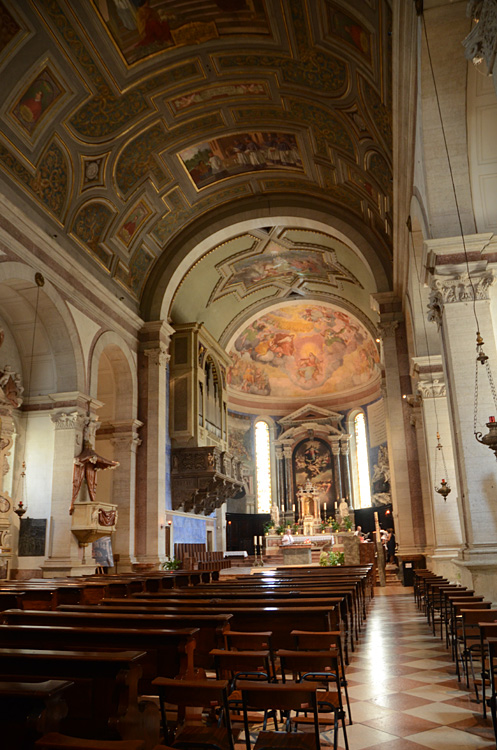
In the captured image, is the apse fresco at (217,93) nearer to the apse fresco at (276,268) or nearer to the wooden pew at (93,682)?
the apse fresco at (276,268)

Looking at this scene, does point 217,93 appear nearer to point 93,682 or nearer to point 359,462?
point 93,682

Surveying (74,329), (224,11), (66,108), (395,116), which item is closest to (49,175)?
(66,108)

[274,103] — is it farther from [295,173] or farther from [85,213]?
[85,213]

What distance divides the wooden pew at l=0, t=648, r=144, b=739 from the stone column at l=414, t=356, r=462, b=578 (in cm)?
1007

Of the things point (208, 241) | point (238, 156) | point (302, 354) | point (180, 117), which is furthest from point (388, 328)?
point (302, 354)

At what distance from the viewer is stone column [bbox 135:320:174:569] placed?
17047 mm

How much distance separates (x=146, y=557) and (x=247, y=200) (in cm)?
1147

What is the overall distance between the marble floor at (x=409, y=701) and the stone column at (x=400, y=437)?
794 cm

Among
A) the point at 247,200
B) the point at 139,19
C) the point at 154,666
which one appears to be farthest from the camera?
the point at 247,200

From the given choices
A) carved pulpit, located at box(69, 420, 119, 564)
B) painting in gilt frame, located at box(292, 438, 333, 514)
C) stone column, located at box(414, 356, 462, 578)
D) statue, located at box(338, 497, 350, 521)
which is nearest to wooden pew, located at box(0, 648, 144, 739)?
stone column, located at box(414, 356, 462, 578)

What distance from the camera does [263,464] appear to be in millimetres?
31984

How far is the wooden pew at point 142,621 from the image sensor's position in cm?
420

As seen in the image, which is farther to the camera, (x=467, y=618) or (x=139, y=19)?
(x=139, y=19)

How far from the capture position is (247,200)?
19312 millimetres
